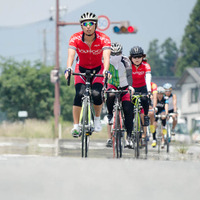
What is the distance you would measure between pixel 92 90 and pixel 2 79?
37.4 metres

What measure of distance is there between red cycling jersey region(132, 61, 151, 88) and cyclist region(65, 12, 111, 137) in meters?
2.45

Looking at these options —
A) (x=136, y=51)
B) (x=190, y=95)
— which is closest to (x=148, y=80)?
(x=136, y=51)

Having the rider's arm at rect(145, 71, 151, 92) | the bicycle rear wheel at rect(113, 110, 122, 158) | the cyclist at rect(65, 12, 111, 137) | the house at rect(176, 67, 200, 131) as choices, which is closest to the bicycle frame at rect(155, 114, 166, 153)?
the rider's arm at rect(145, 71, 151, 92)

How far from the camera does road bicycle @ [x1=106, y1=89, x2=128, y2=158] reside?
1099cm

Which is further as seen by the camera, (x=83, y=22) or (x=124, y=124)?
(x=124, y=124)

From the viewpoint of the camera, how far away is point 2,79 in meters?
47.0

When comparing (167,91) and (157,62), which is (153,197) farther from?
(157,62)

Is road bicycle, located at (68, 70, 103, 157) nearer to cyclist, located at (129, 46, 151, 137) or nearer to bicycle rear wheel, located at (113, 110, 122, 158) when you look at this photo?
bicycle rear wheel, located at (113, 110, 122, 158)

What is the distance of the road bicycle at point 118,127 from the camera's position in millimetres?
10992

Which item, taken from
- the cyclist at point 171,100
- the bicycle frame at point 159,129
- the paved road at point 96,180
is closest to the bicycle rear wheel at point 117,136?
the paved road at point 96,180

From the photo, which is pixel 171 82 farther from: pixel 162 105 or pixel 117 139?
pixel 117 139

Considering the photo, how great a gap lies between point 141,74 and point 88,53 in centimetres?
280

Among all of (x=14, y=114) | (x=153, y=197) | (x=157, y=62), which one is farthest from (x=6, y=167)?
(x=157, y=62)

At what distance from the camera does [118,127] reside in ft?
36.6
